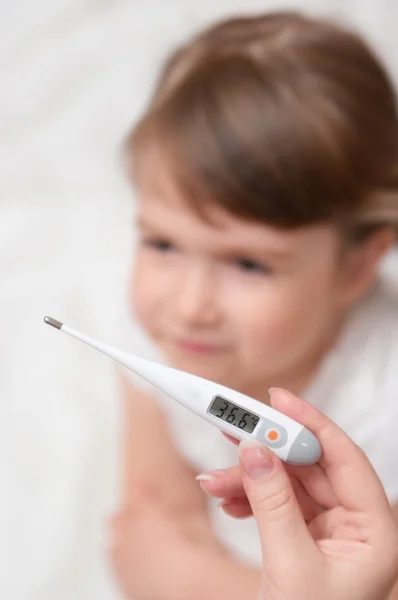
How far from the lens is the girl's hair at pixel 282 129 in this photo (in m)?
0.71

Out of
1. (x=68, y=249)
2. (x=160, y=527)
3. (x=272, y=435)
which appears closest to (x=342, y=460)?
(x=272, y=435)

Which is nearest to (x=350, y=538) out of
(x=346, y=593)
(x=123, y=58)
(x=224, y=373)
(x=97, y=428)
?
(x=346, y=593)

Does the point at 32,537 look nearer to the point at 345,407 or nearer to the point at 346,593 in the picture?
the point at 345,407

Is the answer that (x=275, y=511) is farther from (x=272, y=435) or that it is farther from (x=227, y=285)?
(x=227, y=285)

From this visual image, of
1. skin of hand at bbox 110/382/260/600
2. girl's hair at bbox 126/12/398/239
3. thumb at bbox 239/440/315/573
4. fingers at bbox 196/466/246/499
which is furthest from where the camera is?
skin of hand at bbox 110/382/260/600

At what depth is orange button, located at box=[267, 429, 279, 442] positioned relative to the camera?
51 centimetres

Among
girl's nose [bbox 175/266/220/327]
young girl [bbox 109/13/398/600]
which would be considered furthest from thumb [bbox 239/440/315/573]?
girl's nose [bbox 175/266/220/327]

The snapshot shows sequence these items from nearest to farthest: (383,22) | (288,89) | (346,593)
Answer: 1. (346,593)
2. (288,89)
3. (383,22)

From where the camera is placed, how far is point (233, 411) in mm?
520

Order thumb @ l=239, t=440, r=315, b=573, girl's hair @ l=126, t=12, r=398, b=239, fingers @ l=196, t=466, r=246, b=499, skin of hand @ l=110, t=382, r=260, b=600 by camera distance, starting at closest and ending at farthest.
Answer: thumb @ l=239, t=440, r=315, b=573 < fingers @ l=196, t=466, r=246, b=499 < girl's hair @ l=126, t=12, r=398, b=239 < skin of hand @ l=110, t=382, r=260, b=600

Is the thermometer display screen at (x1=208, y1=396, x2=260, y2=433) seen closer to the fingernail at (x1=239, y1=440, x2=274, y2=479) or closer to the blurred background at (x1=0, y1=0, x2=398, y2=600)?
the fingernail at (x1=239, y1=440, x2=274, y2=479)

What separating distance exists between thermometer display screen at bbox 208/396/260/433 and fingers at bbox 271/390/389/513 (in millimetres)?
21

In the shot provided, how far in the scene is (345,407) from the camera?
2.77ft

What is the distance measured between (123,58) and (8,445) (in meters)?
0.64
